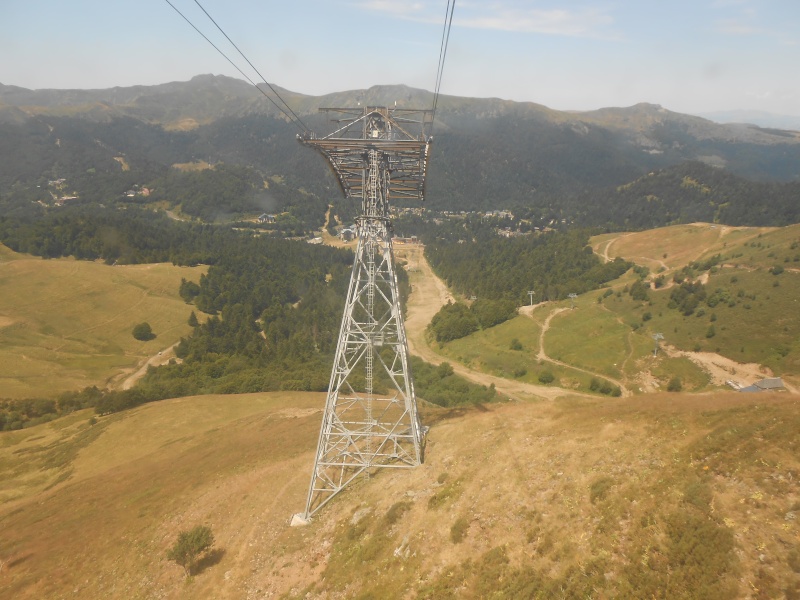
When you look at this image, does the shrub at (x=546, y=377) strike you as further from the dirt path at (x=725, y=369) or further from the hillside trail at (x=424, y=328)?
the dirt path at (x=725, y=369)

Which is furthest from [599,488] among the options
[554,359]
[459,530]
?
[554,359]

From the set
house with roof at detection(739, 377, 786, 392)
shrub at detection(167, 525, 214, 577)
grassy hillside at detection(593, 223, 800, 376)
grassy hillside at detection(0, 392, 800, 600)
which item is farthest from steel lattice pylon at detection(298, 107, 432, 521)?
grassy hillside at detection(593, 223, 800, 376)

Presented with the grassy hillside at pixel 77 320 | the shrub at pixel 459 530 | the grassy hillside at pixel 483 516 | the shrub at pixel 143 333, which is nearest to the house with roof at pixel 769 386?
the grassy hillside at pixel 483 516

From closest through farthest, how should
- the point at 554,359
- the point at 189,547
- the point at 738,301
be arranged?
the point at 189,547, the point at 738,301, the point at 554,359

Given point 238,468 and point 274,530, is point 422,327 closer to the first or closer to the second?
point 238,468

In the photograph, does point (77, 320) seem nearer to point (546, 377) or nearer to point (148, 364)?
point (148, 364)

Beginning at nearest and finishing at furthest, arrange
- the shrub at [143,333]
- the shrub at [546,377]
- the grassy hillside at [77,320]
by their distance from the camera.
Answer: the shrub at [546,377] → the grassy hillside at [77,320] → the shrub at [143,333]

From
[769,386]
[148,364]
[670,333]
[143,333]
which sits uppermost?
[769,386]
